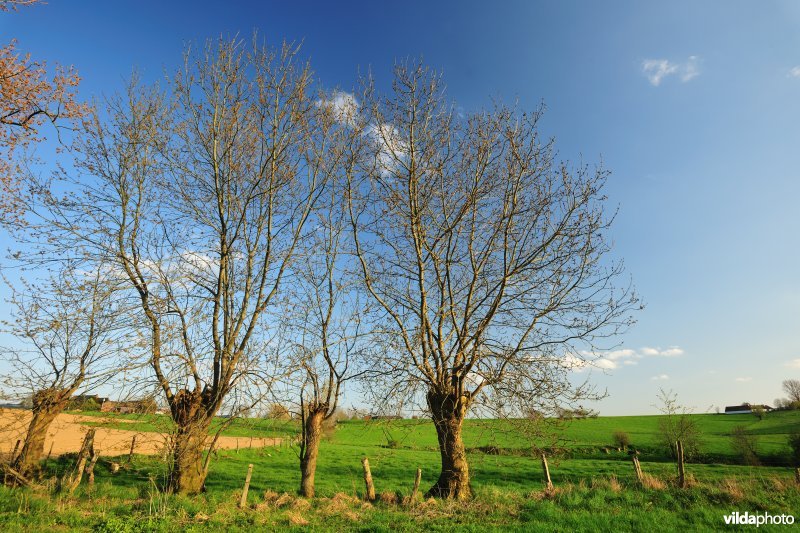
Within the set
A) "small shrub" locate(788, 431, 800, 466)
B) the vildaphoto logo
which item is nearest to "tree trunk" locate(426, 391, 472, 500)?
the vildaphoto logo

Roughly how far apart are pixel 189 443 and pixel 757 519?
14.2m

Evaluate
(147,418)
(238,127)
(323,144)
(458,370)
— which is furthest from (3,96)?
(458,370)

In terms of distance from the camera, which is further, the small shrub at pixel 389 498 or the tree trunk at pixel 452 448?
the small shrub at pixel 389 498

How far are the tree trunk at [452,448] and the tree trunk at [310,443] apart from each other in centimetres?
653

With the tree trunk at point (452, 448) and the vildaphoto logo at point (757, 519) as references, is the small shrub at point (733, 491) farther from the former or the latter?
the tree trunk at point (452, 448)

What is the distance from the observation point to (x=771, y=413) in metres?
58.0

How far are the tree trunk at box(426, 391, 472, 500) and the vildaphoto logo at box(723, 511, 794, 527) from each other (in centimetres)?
627

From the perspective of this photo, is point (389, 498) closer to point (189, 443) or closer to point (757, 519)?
point (189, 443)

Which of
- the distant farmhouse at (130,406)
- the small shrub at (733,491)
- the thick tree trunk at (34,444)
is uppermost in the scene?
the distant farmhouse at (130,406)

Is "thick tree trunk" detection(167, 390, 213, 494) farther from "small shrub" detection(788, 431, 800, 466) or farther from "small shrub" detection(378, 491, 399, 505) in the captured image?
"small shrub" detection(788, 431, 800, 466)

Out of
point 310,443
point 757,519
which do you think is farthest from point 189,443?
point 757,519

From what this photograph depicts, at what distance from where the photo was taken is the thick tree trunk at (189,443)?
1064 cm

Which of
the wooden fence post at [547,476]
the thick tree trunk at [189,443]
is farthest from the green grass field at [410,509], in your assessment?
the thick tree trunk at [189,443]

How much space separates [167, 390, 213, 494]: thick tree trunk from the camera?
10.6 m
